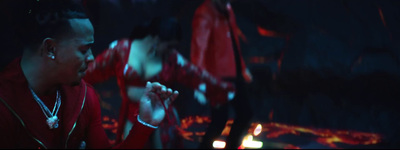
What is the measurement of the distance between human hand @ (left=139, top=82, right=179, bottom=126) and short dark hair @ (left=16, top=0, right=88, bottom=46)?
39 centimetres

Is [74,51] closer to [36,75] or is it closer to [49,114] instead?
[36,75]

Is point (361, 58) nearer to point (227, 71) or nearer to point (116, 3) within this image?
point (227, 71)

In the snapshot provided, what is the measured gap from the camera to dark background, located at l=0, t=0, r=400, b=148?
2201 millimetres

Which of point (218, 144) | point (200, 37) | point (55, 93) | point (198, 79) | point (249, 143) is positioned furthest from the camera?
point (249, 143)

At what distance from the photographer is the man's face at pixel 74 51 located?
4.41 ft

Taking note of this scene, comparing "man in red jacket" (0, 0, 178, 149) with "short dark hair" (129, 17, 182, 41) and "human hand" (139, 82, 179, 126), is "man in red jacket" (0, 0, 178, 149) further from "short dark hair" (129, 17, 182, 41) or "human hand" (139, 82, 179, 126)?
"short dark hair" (129, 17, 182, 41)

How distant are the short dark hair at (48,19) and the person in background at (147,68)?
0.57 m

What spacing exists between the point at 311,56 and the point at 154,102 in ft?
6.05

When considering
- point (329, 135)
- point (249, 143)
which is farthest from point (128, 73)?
point (329, 135)

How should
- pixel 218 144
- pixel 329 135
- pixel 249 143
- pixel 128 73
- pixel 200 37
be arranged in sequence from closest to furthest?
pixel 128 73, pixel 200 37, pixel 218 144, pixel 249 143, pixel 329 135

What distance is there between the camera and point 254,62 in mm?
2721

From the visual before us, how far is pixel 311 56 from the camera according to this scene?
2.89m

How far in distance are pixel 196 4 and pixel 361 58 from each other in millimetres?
1358

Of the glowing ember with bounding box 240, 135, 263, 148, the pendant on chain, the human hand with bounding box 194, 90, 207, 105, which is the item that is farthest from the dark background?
the pendant on chain
